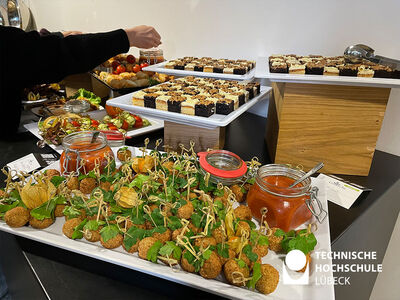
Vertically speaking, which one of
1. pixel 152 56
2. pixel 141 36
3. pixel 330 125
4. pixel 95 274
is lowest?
pixel 95 274

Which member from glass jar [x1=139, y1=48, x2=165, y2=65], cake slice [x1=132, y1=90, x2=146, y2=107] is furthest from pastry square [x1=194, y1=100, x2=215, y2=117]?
glass jar [x1=139, y1=48, x2=165, y2=65]

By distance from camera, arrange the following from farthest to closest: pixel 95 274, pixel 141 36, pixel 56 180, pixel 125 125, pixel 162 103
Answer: pixel 141 36 → pixel 125 125 → pixel 162 103 → pixel 56 180 → pixel 95 274

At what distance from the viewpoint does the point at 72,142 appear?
0.89 metres

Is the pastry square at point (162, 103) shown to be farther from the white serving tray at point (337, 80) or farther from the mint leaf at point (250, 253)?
the mint leaf at point (250, 253)

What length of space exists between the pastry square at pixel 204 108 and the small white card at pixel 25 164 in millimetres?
592

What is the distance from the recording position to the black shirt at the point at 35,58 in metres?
1.27

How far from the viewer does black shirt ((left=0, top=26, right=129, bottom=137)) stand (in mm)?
1268

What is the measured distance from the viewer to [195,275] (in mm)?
555

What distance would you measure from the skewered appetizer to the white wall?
3.16 feet

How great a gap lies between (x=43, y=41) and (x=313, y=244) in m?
1.40

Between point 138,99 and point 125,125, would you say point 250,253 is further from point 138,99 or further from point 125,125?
point 125,125

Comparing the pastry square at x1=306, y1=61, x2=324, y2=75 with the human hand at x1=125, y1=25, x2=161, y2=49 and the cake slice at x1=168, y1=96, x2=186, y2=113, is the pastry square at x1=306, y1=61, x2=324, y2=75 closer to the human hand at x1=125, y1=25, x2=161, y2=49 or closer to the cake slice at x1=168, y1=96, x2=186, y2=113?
the cake slice at x1=168, y1=96, x2=186, y2=113

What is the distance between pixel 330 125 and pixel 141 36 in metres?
1.15

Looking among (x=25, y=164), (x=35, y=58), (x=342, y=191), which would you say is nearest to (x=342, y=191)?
(x=342, y=191)
